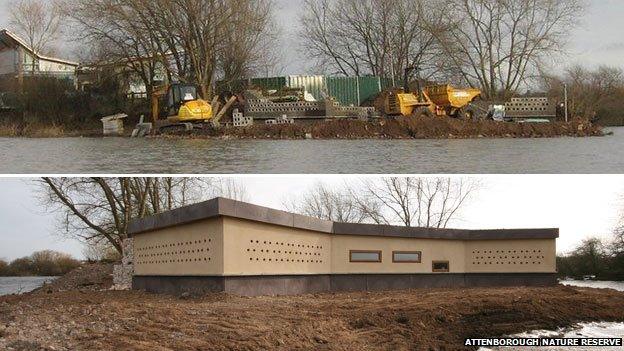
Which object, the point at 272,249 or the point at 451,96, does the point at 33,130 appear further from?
the point at 272,249

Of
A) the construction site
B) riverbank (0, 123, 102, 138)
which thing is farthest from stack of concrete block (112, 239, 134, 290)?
riverbank (0, 123, 102, 138)

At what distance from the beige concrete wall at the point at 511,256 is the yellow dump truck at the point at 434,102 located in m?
7.02

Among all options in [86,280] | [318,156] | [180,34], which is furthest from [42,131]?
[318,156]

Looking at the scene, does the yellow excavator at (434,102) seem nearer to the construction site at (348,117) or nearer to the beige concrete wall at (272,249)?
the construction site at (348,117)

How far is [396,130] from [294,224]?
32.2 feet

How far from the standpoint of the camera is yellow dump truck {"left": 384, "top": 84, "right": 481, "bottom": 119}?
23.3 m

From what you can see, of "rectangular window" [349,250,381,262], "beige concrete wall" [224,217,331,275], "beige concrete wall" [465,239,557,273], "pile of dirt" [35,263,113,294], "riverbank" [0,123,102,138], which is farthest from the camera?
"riverbank" [0,123,102,138]

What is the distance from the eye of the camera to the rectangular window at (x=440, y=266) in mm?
16672

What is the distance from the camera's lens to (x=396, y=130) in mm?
22047

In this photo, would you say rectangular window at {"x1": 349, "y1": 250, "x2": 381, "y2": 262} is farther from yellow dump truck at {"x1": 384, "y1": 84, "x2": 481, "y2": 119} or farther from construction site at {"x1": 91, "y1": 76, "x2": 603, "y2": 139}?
yellow dump truck at {"x1": 384, "y1": 84, "x2": 481, "y2": 119}

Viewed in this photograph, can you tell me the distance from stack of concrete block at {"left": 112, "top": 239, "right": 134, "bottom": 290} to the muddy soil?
6.93 m

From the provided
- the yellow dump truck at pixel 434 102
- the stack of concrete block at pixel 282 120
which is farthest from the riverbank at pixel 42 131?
the yellow dump truck at pixel 434 102

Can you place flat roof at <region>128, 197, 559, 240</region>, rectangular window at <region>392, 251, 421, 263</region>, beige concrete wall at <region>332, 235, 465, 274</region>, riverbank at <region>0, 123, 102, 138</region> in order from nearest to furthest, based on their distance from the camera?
flat roof at <region>128, 197, 559, 240</region> < beige concrete wall at <region>332, 235, 465, 274</region> < rectangular window at <region>392, 251, 421, 263</region> < riverbank at <region>0, 123, 102, 138</region>


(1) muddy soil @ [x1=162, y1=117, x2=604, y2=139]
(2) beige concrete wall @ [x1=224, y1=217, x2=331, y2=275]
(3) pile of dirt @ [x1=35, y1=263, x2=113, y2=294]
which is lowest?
(3) pile of dirt @ [x1=35, y1=263, x2=113, y2=294]
